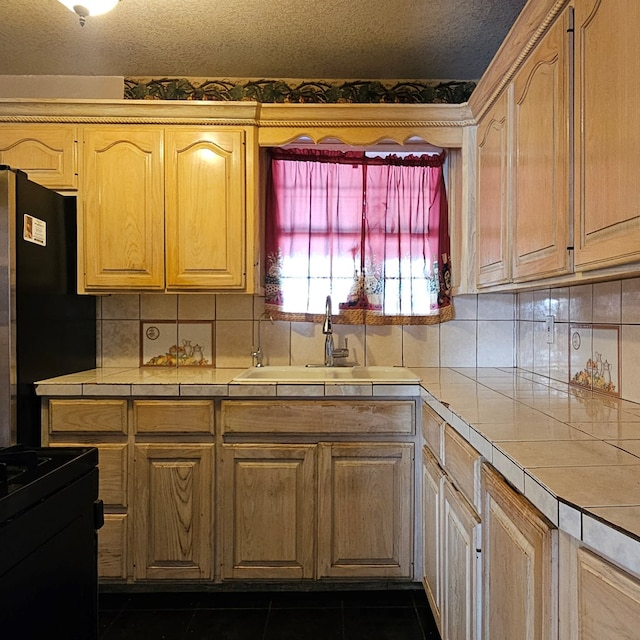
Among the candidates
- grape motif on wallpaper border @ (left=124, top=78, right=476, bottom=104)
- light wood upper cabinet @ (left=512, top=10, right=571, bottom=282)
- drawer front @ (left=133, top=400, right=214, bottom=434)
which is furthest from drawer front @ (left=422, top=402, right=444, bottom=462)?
grape motif on wallpaper border @ (left=124, top=78, right=476, bottom=104)

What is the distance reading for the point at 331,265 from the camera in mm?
2434

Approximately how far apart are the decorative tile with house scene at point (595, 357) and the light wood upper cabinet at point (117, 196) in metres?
1.78

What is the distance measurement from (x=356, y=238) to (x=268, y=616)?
1.72 meters

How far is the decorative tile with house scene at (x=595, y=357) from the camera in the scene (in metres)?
1.57

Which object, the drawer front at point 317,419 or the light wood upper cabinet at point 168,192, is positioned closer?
the drawer front at point 317,419

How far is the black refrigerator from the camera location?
68.6 inches

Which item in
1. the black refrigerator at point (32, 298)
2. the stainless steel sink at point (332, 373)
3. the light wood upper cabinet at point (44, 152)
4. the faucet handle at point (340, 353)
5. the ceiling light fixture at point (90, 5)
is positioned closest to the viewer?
the ceiling light fixture at point (90, 5)

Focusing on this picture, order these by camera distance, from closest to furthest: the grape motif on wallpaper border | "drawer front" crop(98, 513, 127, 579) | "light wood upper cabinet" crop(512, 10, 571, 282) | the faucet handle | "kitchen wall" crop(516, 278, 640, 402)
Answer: "light wood upper cabinet" crop(512, 10, 571, 282) < "kitchen wall" crop(516, 278, 640, 402) < "drawer front" crop(98, 513, 127, 579) < the faucet handle < the grape motif on wallpaper border

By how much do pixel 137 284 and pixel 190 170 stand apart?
574mm

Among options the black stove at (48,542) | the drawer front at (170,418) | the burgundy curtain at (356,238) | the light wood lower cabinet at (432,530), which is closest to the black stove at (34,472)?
the black stove at (48,542)

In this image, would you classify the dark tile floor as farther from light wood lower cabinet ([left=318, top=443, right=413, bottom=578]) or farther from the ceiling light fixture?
the ceiling light fixture

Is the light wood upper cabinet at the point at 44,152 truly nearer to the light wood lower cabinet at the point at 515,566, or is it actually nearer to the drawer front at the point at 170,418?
the drawer front at the point at 170,418

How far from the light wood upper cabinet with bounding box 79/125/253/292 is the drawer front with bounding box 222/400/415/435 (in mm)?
626

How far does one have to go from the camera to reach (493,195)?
1.91m
